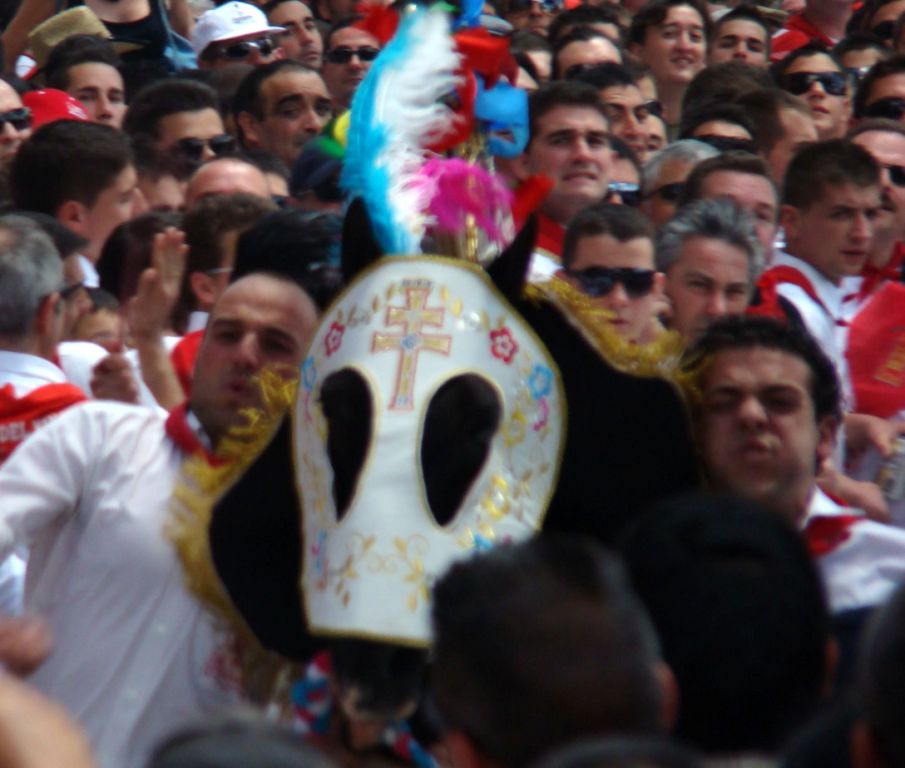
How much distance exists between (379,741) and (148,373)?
159 cm

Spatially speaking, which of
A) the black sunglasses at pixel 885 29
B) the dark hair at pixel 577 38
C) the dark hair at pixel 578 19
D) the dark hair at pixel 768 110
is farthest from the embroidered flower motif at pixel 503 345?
the black sunglasses at pixel 885 29

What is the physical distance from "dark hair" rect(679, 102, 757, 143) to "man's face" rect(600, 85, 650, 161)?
0.31 metres

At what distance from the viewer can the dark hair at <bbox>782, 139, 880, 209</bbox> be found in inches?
265

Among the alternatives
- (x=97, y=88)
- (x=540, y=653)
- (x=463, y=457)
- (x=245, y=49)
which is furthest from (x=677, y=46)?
(x=540, y=653)

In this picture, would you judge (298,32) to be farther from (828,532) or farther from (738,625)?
(738,625)

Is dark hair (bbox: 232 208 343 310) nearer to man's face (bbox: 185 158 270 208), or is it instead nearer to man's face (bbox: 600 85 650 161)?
man's face (bbox: 185 158 270 208)

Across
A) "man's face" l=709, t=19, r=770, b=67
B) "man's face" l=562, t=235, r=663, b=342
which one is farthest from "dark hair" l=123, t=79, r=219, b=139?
"man's face" l=709, t=19, r=770, b=67

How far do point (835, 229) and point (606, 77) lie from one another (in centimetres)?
242

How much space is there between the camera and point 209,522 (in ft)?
13.2

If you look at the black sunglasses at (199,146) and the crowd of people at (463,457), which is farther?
the black sunglasses at (199,146)

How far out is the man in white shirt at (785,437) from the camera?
Result: 12.7 ft

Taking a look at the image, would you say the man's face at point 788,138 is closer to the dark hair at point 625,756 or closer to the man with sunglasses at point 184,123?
the man with sunglasses at point 184,123

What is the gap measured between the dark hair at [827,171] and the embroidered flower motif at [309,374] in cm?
314

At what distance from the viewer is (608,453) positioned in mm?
3916
